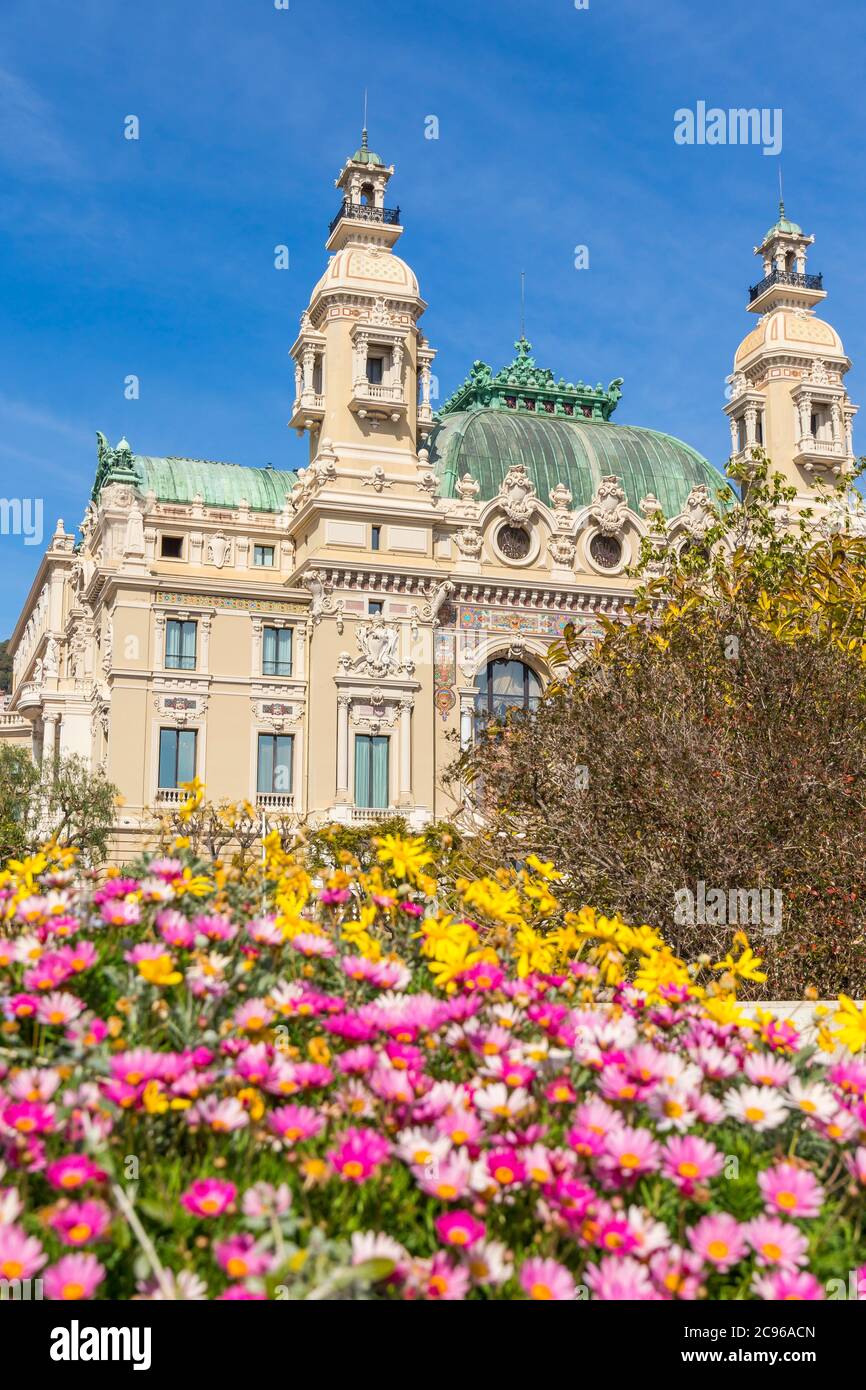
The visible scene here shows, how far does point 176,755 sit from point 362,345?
17.9m

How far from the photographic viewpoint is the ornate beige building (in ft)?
155

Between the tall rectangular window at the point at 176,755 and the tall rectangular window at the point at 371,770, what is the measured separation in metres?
6.03

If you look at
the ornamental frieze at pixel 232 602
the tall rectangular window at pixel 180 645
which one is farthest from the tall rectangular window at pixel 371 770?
the tall rectangular window at pixel 180 645

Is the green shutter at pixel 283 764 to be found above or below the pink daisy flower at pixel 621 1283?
above

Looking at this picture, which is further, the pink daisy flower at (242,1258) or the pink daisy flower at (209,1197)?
the pink daisy flower at (209,1197)

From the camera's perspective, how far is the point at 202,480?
55156mm

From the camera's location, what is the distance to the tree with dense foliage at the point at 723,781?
15789 millimetres

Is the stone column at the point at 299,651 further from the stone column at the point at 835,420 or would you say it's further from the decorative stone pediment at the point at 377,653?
the stone column at the point at 835,420

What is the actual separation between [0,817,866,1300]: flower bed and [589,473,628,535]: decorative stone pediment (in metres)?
49.3

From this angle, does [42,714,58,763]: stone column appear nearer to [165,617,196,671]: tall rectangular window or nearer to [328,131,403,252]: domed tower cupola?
[165,617,196,671]: tall rectangular window

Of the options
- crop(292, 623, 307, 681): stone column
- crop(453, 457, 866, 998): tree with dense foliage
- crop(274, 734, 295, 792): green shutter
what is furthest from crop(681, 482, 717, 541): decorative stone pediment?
crop(453, 457, 866, 998): tree with dense foliage
